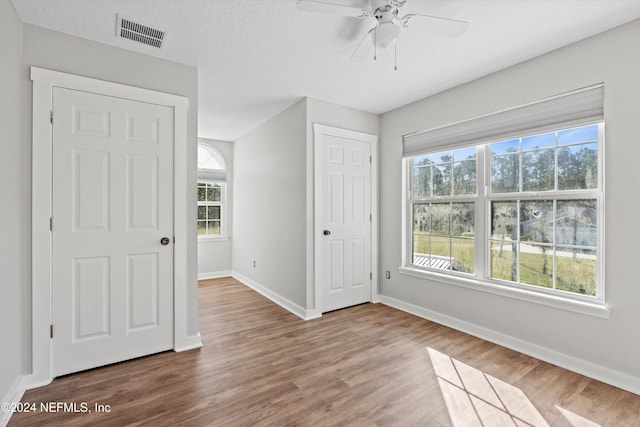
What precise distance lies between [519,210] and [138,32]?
11.6 feet

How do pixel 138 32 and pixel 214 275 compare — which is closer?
pixel 138 32

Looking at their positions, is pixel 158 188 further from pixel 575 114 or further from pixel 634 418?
pixel 634 418

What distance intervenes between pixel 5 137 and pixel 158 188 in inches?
37.1

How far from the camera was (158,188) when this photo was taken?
2527mm

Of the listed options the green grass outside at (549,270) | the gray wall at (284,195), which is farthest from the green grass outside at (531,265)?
the gray wall at (284,195)

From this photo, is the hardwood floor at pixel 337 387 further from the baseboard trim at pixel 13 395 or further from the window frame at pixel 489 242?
the window frame at pixel 489 242

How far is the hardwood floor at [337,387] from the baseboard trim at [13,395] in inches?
2.3

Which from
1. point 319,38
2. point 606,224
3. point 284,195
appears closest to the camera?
point 606,224

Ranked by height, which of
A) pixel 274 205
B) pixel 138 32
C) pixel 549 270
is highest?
pixel 138 32

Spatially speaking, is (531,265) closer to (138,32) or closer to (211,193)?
(138,32)

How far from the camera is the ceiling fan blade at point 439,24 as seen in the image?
5.59 ft

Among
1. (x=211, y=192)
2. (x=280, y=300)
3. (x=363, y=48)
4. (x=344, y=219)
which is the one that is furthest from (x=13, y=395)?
(x=211, y=192)

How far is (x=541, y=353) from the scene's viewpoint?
2.46m

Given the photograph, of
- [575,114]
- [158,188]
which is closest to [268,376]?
[158,188]
